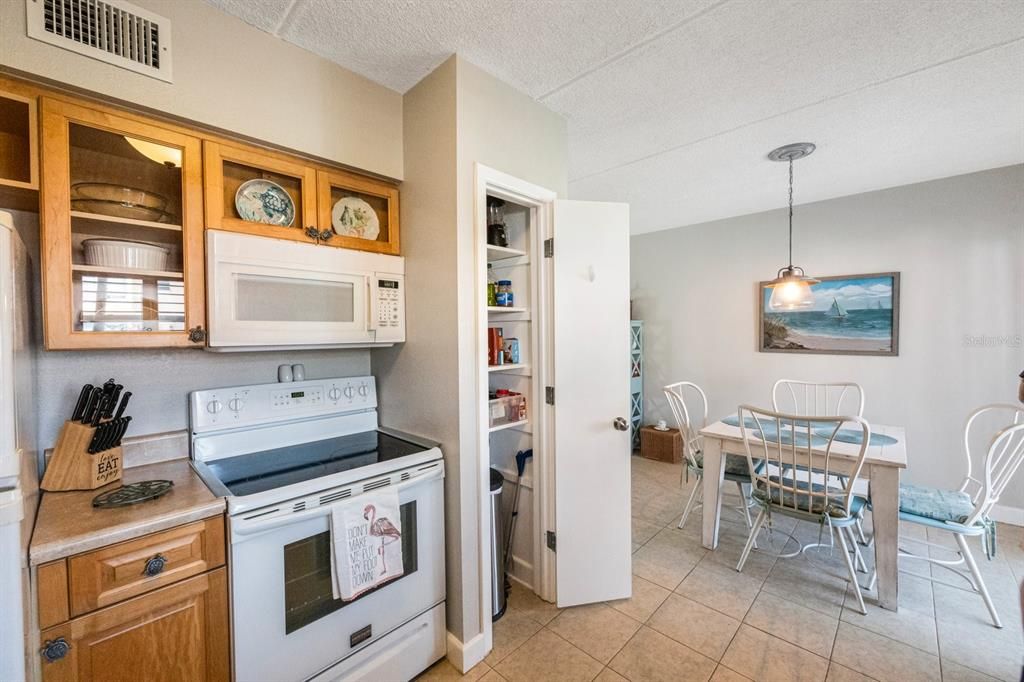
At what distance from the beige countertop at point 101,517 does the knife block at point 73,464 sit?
1.0 inches

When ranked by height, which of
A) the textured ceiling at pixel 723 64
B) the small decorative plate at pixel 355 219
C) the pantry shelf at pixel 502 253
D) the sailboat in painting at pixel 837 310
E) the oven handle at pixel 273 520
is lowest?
the oven handle at pixel 273 520

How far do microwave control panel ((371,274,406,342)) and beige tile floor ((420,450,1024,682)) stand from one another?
4.70 feet

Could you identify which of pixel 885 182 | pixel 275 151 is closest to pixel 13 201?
pixel 275 151

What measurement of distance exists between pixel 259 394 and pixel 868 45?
2862 mm

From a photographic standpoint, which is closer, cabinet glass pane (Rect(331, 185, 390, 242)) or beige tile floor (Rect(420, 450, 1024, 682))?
beige tile floor (Rect(420, 450, 1024, 682))

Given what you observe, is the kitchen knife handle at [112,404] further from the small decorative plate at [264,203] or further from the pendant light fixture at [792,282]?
the pendant light fixture at [792,282]


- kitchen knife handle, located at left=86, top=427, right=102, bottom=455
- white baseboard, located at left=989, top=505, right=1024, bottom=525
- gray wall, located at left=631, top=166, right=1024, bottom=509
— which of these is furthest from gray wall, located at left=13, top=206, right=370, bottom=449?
white baseboard, located at left=989, top=505, right=1024, bottom=525

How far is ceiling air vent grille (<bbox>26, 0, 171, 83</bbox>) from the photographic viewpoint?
1209 mm

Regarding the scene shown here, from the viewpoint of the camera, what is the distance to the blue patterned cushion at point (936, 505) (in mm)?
2078

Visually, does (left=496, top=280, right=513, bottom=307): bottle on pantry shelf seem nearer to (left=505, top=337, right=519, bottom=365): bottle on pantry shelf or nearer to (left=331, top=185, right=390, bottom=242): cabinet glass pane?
(left=505, top=337, right=519, bottom=365): bottle on pantry shelf

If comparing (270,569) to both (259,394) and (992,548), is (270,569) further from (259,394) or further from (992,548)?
(992,548)

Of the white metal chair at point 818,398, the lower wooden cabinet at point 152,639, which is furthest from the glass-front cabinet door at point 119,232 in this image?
the white metal chair at point 818,398

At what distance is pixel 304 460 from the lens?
1729 mm

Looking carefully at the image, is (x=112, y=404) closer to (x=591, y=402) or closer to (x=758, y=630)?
(x=591, y=402)
